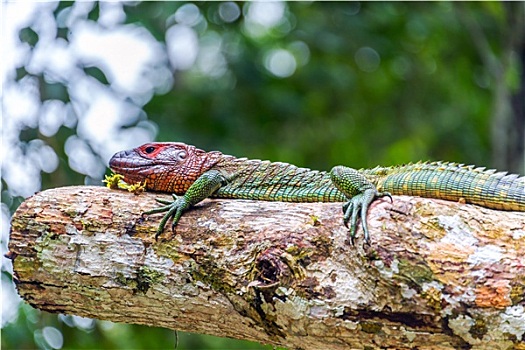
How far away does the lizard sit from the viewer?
444 cm

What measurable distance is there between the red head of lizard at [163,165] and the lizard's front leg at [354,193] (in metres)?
1.06

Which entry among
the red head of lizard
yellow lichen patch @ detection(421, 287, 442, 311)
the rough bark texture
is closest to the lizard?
the red head of lizard

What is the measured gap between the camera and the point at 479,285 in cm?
373

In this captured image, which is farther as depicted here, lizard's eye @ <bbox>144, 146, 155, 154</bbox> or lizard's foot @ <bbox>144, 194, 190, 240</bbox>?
lizard's eye @ <bbox>144, 146, 155, 154</bbox>

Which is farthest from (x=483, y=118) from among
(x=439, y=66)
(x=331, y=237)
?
(x=331, y=237)

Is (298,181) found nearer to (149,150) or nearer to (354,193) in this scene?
(354,193)

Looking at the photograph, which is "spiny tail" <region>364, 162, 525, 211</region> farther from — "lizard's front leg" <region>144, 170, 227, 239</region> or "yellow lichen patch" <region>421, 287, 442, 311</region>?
"lizard's front leg" <region>144, 170, 227, 239</region>

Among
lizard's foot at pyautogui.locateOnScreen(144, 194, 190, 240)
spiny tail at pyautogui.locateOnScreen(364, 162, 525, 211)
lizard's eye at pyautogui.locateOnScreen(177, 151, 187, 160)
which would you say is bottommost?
lizard's foot at pyautogui.locateOnScreen(144, 194, 190, 240)

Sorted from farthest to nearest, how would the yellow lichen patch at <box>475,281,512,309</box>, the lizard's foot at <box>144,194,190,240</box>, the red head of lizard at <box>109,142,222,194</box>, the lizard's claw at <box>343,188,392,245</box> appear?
1. the red head of lizard at <box>109,142,222,194</box>
2. the lizard's foot at <box>144,194,190,240</box>
3. the lizard's claw at <box>343,188,392,245</box>
4. the yellow lichen patch at <box>475,281,512,309</box>

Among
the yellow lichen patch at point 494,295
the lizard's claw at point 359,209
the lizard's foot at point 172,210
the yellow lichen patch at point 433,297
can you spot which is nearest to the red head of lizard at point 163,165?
the lizard's foot at point 172,210

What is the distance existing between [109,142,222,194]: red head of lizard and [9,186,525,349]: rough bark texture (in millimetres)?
625

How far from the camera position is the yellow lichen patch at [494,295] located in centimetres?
368

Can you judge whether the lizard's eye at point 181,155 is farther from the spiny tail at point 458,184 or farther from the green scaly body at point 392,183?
the spiny tail at point 458,184

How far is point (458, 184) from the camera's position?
179 inches
